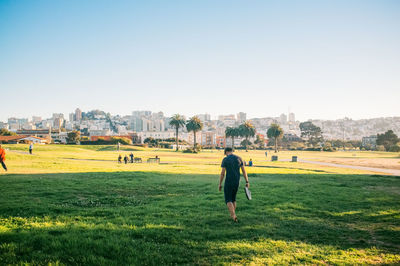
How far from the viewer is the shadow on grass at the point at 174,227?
530cm

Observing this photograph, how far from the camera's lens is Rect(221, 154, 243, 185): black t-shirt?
26.9 ft

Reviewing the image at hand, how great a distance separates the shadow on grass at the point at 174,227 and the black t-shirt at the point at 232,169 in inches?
48.4

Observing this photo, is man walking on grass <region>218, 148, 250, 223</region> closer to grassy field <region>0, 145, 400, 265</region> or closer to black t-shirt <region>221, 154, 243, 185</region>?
black t-shirt <region>221, 154, 243, 185</region>

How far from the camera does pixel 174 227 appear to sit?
23.5ft

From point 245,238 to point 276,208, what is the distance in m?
4.03

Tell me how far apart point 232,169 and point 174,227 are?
2.47 m

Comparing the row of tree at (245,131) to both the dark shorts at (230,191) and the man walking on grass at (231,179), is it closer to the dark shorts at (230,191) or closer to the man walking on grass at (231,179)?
the man walking on grass at (231,179)

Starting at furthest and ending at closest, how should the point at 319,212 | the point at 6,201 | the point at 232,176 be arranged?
the point at 319,212 → the point at 6,201 → the point at 232,176

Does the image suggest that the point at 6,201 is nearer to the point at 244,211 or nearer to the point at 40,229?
the point at 40,229

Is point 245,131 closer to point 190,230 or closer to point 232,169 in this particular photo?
point 232,169

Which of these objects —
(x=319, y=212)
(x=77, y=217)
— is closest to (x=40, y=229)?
(x=77, y=217)

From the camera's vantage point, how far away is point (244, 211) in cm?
962

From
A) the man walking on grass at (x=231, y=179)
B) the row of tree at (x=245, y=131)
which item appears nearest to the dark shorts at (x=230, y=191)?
the man walking on grass at (x=231, y=179)

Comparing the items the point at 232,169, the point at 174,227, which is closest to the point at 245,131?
the point at 232,169
